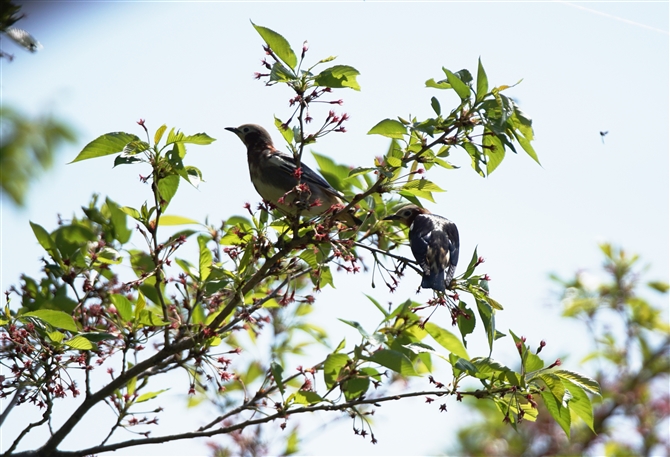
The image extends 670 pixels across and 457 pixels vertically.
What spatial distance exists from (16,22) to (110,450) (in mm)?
1902

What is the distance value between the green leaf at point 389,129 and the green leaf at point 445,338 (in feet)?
3.54

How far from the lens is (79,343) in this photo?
131 inches

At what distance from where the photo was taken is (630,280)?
7332mm

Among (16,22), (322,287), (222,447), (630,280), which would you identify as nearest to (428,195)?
(322,287)

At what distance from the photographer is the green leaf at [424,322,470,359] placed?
3916 millimetres

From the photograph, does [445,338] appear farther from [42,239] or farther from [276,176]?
[42,239]

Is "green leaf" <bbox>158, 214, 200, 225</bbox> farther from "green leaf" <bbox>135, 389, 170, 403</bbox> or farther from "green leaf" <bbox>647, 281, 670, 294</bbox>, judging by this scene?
"green leaf" <bbox>647, 281, 670, 294</bbox>

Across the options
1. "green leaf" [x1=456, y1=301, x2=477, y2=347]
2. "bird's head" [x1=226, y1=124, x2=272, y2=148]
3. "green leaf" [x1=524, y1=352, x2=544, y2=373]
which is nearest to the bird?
"green leaf" [x1=456, y1=301, x2=477, y2=347]

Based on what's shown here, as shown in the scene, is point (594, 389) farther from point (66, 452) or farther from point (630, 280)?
point (630, 280)

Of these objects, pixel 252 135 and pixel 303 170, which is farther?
pixel 252 135

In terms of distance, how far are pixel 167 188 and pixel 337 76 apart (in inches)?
38.3

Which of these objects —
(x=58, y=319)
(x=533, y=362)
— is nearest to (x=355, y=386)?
(x=533, y=362)

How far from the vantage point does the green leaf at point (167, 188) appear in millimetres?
3484

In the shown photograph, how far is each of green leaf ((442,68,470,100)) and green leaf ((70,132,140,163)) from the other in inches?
56.0
